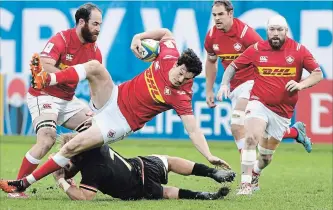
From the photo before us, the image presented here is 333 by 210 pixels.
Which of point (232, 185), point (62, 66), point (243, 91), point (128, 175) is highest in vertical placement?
point (62, 66)

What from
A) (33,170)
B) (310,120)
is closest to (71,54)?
(33,170)

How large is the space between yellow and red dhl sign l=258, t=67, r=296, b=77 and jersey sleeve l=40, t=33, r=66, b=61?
96.1 inches

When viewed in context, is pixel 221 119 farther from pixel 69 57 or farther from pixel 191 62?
pixel 191 62

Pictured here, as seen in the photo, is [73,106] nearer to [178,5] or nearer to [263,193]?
[263,193]

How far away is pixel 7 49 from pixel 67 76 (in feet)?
35.5

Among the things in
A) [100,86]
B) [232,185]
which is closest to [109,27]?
[232,185]

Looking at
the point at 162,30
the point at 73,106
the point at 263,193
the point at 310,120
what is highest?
the point at 162,30

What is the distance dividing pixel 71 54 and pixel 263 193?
9.29ft

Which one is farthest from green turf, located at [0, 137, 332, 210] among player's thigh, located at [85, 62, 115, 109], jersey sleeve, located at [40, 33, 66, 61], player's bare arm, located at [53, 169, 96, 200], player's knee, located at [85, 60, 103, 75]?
jersey sleeve, located at [40, 33, 66, 61]

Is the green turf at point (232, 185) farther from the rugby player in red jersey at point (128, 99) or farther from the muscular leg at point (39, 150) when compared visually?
the rugby player in red jersey at point (128, 99)

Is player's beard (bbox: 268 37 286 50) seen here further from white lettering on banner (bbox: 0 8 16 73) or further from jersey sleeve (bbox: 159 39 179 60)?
white lettering on banner (bbox: 0 8 16 73)

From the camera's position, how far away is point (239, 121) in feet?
43.5

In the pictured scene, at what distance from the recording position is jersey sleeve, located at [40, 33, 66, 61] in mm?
11805

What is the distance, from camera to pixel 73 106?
1238cm
